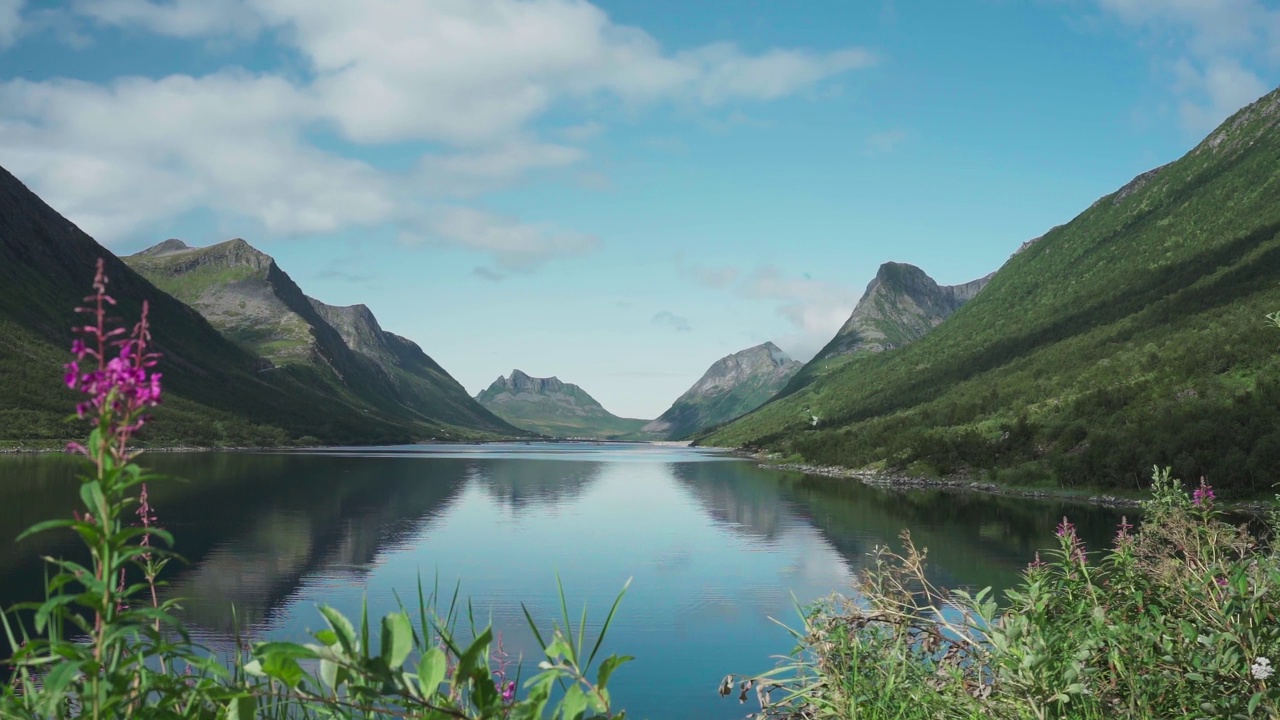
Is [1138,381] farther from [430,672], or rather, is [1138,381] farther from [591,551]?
[430,672]

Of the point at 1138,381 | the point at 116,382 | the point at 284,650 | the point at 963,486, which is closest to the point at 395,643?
the point at 284,650

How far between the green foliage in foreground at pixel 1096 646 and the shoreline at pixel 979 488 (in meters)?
43.4

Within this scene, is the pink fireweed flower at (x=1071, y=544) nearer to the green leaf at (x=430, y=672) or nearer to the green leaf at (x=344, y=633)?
the green leaf at (x=430, y=672)

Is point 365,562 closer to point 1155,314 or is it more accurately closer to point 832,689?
point 832,689

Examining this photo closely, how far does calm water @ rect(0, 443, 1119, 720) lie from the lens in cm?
3147

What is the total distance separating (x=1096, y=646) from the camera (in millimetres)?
7410

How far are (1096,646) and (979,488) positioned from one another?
9071 cm

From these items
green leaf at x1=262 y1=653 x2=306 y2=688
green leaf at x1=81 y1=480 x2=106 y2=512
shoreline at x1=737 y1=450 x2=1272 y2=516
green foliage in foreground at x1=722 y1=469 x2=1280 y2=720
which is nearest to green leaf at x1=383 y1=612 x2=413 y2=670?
green leaf at x1=262 y1=653 x2=306 y2=688

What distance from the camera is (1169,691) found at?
775 cm

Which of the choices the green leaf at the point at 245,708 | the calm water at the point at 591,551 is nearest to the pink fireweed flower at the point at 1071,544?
the calm water at the point at 591,551

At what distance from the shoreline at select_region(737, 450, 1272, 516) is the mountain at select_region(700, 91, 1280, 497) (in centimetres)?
220

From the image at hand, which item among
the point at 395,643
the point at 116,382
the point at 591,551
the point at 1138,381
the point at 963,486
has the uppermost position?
the point at 1138,381

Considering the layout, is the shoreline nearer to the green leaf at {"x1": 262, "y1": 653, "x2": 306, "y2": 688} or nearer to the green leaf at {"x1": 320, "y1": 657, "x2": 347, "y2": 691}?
the green leaf at {"x1": 320, "y1": 657, "x2": 347, "y2": 691}

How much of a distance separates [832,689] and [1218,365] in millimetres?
105995
